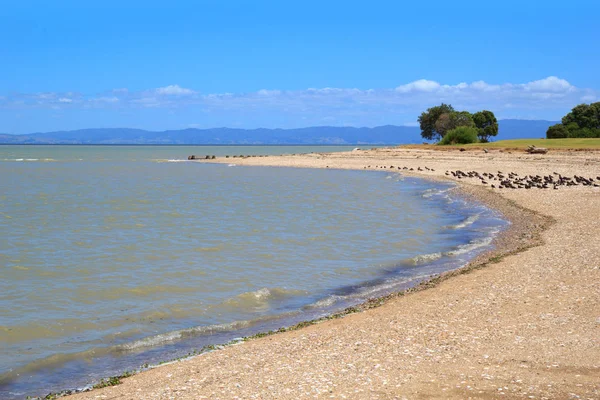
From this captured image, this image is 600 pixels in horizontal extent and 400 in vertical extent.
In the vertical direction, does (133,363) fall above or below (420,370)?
below

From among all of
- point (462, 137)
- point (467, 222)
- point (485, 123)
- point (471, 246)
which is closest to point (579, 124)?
point (485, 123)

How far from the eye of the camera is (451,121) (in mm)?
109250

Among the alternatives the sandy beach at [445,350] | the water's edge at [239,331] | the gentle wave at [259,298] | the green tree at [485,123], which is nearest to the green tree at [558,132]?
the green tree at [485,123]

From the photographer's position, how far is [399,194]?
37.6 metres

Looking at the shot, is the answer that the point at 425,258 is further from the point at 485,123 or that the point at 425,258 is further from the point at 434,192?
the point at 485,123

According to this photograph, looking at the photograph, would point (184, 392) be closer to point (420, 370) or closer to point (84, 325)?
point (420, 370)

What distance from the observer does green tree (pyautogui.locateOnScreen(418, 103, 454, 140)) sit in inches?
4589

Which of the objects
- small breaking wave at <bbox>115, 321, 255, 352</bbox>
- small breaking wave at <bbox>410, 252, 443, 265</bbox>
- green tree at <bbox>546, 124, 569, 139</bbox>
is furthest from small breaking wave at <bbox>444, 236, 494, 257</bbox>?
green tree at <bbox>546, 124, 569, 139</bbox>

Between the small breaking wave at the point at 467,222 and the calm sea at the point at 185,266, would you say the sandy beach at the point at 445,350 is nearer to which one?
the calm sea at the point at 185,266

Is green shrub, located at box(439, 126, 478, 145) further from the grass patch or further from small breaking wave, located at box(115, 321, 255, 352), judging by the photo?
small breaking wave, located at box(115, 321, 255, 352)

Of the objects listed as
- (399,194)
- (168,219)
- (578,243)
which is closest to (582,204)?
(578,243)

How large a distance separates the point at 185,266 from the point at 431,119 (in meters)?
106

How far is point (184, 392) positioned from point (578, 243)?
41.6 ft

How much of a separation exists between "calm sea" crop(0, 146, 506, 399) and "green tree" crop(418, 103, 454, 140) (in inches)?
3322
